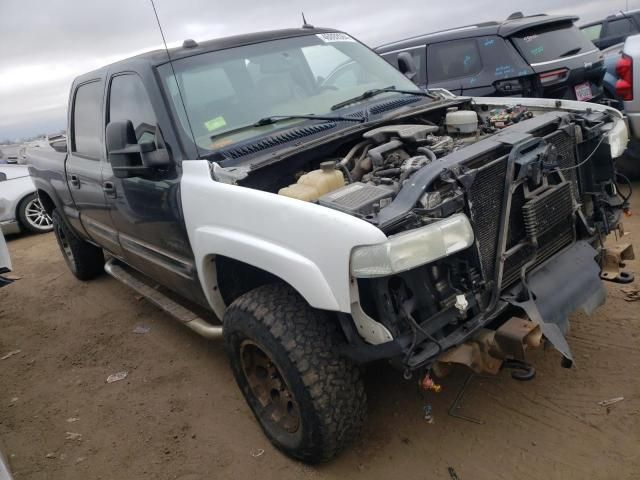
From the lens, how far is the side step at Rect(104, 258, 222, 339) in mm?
3168

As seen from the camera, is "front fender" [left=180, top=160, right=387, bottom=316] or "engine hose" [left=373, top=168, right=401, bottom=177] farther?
"engine hose" [left=373, top=168, right=401, bottom=177]

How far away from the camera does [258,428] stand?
9.77 feet

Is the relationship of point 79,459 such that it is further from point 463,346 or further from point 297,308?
point 463,346

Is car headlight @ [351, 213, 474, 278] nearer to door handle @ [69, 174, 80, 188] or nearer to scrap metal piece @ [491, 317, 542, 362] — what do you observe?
scrap metal piece @ [491, 317, 542, 362]

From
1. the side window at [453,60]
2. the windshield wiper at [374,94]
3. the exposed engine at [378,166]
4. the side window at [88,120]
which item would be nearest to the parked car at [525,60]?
the side window at [453,60]

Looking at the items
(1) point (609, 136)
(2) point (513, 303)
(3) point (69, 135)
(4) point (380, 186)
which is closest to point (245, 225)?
(4) point (380, 186)

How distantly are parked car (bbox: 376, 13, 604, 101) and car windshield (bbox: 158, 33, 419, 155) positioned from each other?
91.3 inches

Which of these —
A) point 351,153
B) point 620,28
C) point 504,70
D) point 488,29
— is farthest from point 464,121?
point 620,28

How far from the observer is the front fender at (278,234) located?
80.6 inches

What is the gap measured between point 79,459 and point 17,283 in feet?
13.9

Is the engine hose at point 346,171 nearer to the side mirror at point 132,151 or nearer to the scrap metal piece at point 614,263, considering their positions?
the side mirror at point 132,151

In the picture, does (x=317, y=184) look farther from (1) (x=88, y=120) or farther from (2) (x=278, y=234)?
(1) (x=88, y=120)

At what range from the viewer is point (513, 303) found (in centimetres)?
233

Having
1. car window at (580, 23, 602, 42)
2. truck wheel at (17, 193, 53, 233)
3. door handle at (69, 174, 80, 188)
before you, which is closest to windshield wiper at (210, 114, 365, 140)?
door handle at (69, 174, 80, 188)
